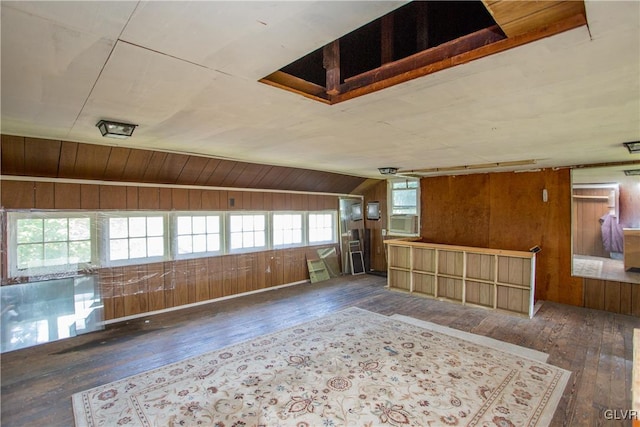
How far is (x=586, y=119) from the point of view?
227 centimetres

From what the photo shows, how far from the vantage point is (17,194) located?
3.50 m

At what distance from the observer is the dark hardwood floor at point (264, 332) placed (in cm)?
250

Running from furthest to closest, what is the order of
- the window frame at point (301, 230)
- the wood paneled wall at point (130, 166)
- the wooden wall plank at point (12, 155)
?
1. the window frame at point (301, 230)
2. the wood paneled wall at point (130, 166)
3. the wooden wall plank at point (12, 155)

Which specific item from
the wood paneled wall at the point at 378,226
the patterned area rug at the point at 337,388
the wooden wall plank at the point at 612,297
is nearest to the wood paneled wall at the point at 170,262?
the patterned area rug at the point at 337,388

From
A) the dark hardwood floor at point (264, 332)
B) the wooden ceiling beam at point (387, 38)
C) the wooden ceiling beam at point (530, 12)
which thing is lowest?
the dark hardwood floor at point (264, 332)

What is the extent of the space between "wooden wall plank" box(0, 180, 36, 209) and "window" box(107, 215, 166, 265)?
2.74 ft

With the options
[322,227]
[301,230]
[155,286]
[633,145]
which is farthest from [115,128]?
[322,227]

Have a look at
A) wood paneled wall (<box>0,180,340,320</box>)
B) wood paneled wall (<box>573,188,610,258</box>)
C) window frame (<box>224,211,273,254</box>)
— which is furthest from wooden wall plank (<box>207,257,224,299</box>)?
wood paneled wall (<box>573,188,610,258</box>)

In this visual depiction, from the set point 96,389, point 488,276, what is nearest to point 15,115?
point 96,389

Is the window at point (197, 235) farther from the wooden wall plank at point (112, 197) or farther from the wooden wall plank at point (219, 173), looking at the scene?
the wooden wall plank at point (112, 197)

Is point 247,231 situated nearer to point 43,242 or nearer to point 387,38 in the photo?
point 43,242

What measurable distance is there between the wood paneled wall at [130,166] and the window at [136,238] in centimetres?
58

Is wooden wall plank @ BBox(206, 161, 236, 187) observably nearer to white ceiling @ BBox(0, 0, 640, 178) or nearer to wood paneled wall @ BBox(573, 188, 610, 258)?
white ceiling @ BBox(0, 0, 640, 178)

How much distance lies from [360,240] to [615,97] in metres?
6.04
